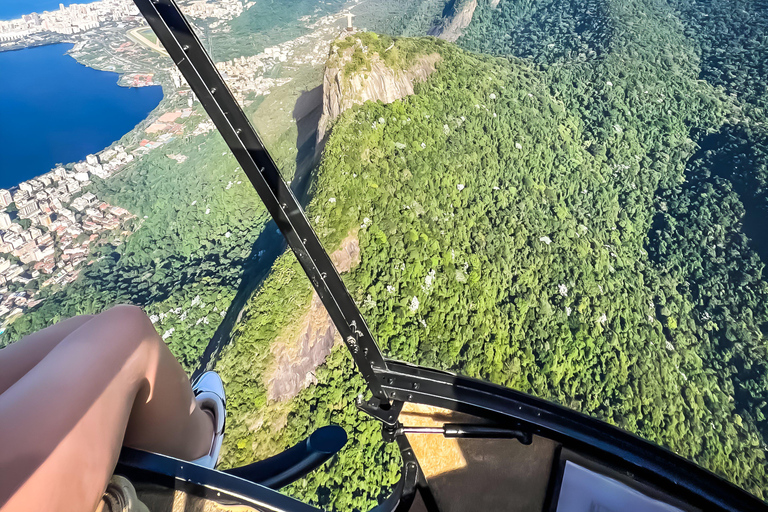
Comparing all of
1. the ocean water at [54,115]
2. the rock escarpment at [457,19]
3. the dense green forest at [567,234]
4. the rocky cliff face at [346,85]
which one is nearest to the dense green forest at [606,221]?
the dense green forest at [567,234]

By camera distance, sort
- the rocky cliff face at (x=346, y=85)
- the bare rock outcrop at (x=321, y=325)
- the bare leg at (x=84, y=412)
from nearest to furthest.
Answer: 1. the bare leg at (x=84, y=412)
2. the bare rock outcrop at (x=321, y=325)
3. the rocky cliff face at (x=346, y=85)

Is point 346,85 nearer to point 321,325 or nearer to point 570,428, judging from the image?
point 321,325

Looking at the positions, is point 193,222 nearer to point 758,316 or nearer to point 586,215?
point 586,215

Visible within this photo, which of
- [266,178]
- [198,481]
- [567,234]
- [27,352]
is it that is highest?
[266,178]

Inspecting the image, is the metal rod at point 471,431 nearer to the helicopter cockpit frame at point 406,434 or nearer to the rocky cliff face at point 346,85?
the helicopter cockpit frame at point 406,434

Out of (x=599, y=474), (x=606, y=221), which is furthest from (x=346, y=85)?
(x=606, y=221)

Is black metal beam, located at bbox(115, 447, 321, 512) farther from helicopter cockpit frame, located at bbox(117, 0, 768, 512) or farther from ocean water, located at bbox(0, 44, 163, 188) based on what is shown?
ocean water, located at bbox(0, 44, 163, 188)

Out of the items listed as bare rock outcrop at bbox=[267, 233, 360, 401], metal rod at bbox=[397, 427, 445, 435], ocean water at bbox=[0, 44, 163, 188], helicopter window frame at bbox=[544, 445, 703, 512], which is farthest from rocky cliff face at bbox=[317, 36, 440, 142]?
ocean water at bbox=[0, 44, 163, 188]
